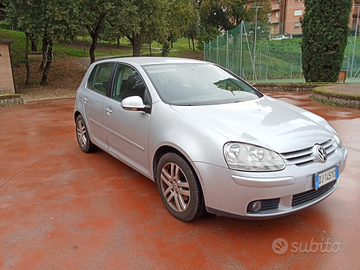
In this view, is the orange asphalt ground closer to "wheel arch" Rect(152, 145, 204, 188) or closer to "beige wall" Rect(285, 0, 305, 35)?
"wheel arch" Rect(152, 145, 204, 188)

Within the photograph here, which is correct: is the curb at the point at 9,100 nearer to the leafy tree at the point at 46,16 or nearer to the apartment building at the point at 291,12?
the leafy tree at the point at 46,16

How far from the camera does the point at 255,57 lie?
1631 cm

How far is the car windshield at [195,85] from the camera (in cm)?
328

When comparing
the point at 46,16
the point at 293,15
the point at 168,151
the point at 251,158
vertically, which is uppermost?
the point at 293,15

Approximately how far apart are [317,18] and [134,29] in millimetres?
9519

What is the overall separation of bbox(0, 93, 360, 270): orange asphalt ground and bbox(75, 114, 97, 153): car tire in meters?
0.64

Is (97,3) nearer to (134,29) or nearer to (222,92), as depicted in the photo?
(134,29)

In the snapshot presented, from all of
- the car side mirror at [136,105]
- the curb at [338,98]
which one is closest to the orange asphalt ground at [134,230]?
the car side mirror at [136,105]

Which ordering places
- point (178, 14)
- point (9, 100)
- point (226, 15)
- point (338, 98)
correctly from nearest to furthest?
point (338, 98) → point (9, 100) → point (178, 14) → point (226, 15)

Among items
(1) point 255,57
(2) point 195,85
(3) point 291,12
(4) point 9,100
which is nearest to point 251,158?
(2) point 195,85

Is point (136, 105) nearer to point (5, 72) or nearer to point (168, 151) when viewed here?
point (168, 151)

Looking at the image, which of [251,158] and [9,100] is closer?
[251,158]

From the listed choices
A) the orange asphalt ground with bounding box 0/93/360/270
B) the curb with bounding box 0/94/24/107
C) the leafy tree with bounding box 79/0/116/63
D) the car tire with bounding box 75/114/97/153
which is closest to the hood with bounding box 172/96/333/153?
the orange asphalt ground with bounding box 0/93/360/270

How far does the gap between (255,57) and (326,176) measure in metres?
14.7
